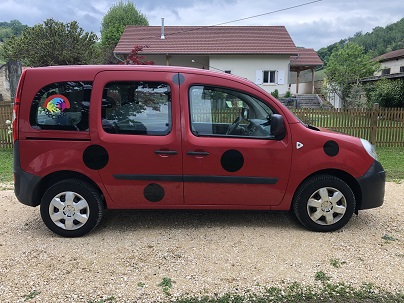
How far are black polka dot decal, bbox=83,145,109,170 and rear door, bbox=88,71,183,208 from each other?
11mm

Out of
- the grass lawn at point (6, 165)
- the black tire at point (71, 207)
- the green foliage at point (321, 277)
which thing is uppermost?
the black tire at point (71, 207)

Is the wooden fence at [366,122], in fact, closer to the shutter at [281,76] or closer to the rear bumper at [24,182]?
the rear bumper at [24,182]

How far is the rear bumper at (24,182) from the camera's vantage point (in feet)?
13.0

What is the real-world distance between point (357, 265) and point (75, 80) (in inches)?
137

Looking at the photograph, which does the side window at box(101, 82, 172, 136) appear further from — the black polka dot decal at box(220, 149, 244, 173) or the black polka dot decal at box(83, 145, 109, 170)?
the black polka dot decal at box(220, 149, 244, 173)


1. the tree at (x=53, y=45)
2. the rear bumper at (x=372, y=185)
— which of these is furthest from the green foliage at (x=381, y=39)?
the rear bumper at (x=372, y=185)

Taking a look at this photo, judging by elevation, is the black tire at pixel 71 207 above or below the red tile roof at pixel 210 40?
below

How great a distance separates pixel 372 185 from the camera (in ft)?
13.5

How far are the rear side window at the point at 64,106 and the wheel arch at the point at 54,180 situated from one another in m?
0.52

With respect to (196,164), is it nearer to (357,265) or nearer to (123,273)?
(123,273)

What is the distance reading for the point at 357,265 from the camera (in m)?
3.44

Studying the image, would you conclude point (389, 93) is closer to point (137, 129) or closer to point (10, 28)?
point (137, 129)

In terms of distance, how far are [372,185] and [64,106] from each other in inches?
142

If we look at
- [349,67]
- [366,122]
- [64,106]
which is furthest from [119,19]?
[64,106]
